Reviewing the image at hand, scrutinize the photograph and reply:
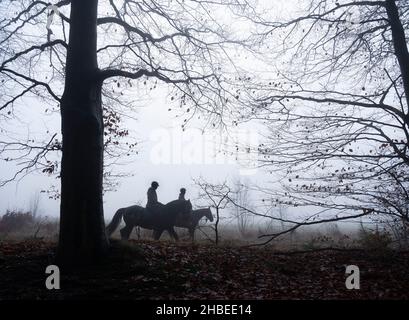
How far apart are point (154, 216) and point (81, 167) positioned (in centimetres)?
652

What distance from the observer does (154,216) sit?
13391 millimetres

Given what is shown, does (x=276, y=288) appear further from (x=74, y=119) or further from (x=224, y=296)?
(x=74, y=119)

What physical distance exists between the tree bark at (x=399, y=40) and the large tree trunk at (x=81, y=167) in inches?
267

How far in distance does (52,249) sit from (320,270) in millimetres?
6034

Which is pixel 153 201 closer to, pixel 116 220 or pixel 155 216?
pixel 155 216

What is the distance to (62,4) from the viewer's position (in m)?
9.65

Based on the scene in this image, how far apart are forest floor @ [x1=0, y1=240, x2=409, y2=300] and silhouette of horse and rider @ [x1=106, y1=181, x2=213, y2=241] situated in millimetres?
4647

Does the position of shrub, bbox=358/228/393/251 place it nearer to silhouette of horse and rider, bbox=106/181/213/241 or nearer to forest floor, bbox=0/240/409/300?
forest floor, bbox=0/240/409/300

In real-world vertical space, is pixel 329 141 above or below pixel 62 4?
below

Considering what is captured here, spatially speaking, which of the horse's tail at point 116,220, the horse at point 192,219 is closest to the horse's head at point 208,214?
the horse at point 192,219

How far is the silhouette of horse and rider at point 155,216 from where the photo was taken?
13.2 metres

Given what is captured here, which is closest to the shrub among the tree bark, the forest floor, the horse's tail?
the forest floor

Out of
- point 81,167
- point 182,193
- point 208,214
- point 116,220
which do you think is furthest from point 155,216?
point 81,167
